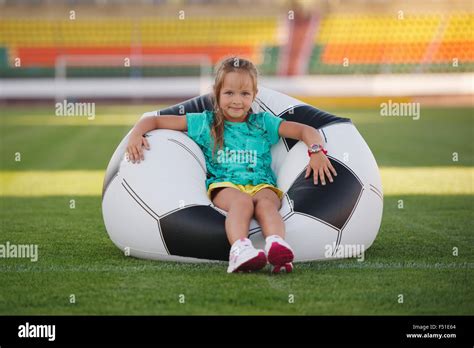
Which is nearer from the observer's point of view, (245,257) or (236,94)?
(245,257)

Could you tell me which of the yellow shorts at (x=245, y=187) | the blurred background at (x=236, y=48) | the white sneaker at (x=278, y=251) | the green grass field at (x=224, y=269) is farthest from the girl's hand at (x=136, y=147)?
the blurred background at (x=236, y=48)

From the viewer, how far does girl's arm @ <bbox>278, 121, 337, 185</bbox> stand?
4996 millimetres

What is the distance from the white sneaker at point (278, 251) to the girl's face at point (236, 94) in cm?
98

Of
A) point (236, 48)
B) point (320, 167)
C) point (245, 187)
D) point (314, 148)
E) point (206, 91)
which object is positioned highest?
point (236, 48)

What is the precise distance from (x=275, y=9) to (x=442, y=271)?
25301 millimetres

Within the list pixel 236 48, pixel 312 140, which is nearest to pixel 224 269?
pixel 312 140

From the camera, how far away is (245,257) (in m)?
4.38

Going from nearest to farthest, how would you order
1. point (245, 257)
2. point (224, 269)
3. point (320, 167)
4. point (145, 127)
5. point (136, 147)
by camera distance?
point (245, 257)
point (224, 269)
point (320, 167)
point (136, 147)
point (145, 127)

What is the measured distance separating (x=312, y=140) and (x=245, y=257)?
1.04m

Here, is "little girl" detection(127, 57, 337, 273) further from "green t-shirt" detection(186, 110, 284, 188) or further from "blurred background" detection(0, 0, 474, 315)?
"blurred background" detection(0, 0, 474, 315)

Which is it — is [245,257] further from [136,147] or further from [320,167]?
[136,147]

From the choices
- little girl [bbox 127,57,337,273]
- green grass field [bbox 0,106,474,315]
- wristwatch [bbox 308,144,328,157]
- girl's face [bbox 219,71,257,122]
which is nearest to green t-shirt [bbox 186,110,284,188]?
little girl [bbox 127,57,337,273]
